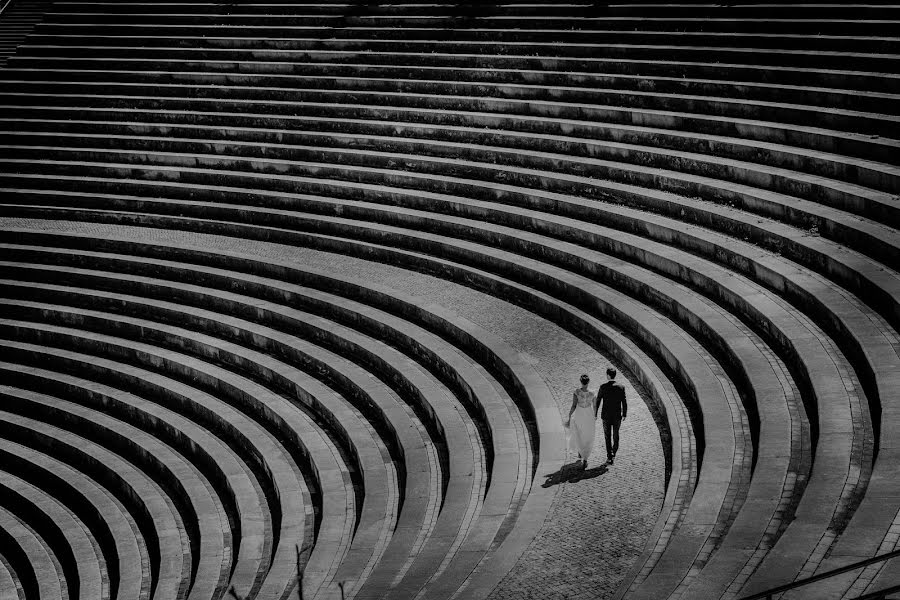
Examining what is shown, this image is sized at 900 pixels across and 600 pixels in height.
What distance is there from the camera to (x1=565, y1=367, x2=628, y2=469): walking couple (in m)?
9.94

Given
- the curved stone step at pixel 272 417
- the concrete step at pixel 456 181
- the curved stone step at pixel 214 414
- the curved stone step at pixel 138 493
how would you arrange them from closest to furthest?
1. the curved stone step at pixel 272 417
2. the curved stone step at pixel 138 493
3. the curved stone step at pixel 214 414
4. the concrete step at pixel 456 181

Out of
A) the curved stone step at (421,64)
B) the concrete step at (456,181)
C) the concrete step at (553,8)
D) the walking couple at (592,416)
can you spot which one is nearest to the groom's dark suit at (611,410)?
the walking couple at (592,416)

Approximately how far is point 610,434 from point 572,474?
52 cm

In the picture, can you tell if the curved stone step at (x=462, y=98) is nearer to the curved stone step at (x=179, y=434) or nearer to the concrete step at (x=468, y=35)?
the concrete step at (x=468, y=35)

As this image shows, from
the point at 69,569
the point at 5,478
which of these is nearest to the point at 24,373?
the point at 5,478

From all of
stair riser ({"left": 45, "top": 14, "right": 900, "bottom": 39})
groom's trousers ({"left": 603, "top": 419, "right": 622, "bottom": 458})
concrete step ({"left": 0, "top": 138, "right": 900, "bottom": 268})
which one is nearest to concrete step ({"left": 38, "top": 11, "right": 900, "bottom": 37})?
stair riser ({"left": 45, "top": 14, "right": 900, "bottom": 39})

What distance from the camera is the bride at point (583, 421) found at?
9930mm

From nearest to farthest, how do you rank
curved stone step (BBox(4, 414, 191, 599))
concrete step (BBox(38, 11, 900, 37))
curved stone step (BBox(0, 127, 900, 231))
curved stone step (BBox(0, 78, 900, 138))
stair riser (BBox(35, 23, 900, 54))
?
curved stone step (BBox(4, 414, 191, 599)) → curved stone step (BBox(0, 127, 900, 231)) → curved stone step (BBox(0, 78, 900, 138)) → stair riser (BBox(35, 23, 900, 54)) → concrete step (BBox(38, 11, 900, 37))

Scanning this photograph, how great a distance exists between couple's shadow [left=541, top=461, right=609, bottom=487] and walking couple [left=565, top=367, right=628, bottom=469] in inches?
3.0

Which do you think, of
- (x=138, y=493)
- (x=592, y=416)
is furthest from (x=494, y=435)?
(x=138, y=493)

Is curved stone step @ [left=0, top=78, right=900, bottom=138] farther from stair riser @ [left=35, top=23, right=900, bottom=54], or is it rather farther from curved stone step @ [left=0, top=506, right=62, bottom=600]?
curved stone step @ [left=0, top=506, right=62, bottom=600]

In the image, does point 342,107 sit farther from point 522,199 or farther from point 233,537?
point 233,537

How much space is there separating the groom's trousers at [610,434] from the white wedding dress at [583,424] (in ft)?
0.43

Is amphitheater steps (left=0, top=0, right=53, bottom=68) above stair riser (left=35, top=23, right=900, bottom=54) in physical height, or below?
above
